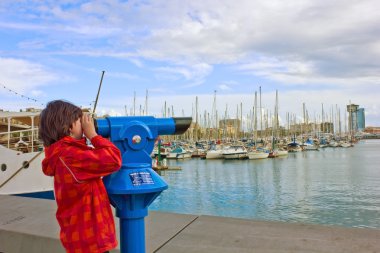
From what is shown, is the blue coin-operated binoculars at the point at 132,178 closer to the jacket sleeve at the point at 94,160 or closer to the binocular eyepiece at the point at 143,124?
the binocular eyepiece at the point at 143,124

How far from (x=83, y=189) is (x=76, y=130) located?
1.05 feet

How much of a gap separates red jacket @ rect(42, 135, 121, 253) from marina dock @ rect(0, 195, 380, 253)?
125cm

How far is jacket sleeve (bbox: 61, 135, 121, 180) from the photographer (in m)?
1.83

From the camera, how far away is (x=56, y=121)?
195 cm

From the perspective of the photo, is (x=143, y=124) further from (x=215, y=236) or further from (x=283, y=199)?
(x=283, y=199)

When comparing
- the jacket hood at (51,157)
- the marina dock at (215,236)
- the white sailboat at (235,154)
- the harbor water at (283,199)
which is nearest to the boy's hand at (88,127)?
the jacket hood at (51,157)

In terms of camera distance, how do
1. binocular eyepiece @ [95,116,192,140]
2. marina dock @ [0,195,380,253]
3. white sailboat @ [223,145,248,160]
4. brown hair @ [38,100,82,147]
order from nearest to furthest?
brown hair @ [38,100,82,147] → binocular eyepiece @ [95,116,192,140] → marina dock @ [0,195,380,253] → white sailboat @ [223,145,248,160]

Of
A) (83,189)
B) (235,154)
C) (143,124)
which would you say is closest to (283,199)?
(143,124)

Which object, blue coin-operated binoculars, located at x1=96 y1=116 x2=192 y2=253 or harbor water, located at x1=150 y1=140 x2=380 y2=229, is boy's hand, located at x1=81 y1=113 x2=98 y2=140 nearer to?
blue coin-operated binoculars, located at x1=96 y1=116 x2=192 y2=253

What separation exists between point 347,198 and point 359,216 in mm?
4668

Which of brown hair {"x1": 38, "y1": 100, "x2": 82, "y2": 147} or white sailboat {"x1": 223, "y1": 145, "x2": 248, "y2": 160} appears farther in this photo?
white sailboat {"x1": 223, "y1": 145, "x2": 248, "y2": 160}

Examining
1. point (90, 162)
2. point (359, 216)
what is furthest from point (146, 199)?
point (359, 216)

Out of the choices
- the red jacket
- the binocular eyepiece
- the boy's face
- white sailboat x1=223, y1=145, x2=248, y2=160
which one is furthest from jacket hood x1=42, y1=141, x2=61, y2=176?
white sailboat x1=223, y1=145, x2=248, y2=160

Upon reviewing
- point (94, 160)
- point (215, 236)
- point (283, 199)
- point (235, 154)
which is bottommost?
point (283, 199)
